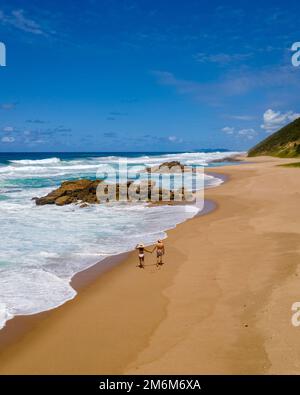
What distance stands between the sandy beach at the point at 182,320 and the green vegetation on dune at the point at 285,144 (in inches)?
2426

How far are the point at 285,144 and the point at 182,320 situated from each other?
77.3 m

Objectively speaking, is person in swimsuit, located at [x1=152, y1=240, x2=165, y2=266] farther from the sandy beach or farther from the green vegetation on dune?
the green vegetation on dune

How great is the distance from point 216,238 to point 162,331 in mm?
8558

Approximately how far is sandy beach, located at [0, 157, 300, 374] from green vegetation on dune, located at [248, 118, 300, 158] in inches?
2426

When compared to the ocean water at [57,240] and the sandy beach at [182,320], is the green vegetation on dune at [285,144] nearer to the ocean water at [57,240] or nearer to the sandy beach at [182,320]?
the ocean water at [57,240]

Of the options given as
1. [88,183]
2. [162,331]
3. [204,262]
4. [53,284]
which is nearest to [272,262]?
[204,262]

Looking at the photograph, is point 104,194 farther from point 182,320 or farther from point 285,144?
point 285,144

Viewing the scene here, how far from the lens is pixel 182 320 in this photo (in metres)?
9.44

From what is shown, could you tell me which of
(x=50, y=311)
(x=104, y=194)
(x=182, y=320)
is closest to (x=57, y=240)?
(x=50, y=311)

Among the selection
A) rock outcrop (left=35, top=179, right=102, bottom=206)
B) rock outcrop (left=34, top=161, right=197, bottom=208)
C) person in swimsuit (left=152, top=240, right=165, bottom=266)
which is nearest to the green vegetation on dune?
rock outcrop (left=34, top=161, right=197, bottom=208)

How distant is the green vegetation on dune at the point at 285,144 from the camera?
7381cm

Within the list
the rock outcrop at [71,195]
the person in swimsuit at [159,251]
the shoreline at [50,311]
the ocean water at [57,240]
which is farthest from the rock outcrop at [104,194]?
the person in swimsuit at [159,251]

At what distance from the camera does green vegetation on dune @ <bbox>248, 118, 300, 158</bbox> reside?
2906 inches

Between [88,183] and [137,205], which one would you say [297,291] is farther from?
[88,183]
